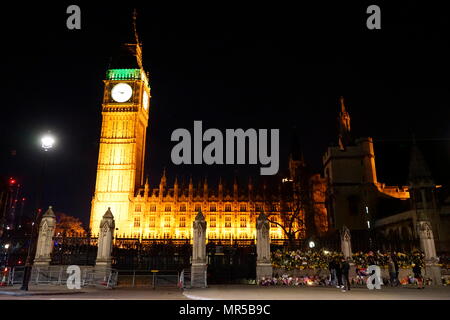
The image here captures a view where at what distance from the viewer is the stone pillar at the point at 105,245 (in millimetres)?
16844

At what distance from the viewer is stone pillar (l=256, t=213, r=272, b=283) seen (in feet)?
56.1

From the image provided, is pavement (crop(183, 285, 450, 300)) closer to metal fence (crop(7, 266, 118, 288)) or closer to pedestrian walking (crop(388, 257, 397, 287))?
pedestrian walking (crop(388, 257, 397, 287))

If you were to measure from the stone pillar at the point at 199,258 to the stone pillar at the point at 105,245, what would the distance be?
4360 mm

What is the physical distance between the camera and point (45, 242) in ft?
58.8

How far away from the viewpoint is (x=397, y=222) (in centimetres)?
3070

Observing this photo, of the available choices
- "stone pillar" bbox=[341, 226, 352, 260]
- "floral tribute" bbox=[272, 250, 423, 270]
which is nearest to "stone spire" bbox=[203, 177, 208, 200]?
"floral tribute" bbox=[272, 250, 423, 270]

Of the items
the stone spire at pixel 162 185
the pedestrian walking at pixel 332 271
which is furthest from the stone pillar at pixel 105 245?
the stone spire at pixel 162 185

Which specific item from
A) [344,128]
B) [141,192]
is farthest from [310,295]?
[141,192]

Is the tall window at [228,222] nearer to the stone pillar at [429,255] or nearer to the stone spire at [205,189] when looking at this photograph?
the stone spire at [205,189]

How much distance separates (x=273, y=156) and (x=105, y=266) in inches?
826

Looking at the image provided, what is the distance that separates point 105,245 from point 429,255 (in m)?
17.2

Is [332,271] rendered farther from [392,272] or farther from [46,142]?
[46,142]

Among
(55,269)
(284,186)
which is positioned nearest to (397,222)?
(284,186)
